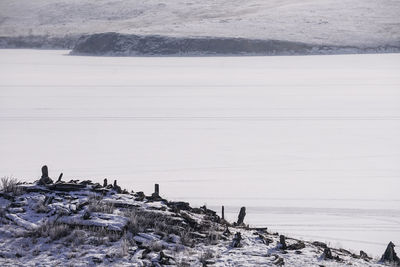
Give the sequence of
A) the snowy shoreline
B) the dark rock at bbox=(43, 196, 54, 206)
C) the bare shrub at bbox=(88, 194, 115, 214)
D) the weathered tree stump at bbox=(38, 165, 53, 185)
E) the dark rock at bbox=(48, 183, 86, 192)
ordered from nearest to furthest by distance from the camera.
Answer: the bare shrub at bbox=(88, 194, 115, 214)
the dark rock at bbox=(43, 196, 54, 206)
the dark rock at bbox=(48, 183, 86, 192)
the weathered tree stump at bbox=(38, 165, 53, 185)
the snowy shoreline

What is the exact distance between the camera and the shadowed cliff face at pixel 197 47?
5725 centimetres

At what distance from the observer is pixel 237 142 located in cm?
1714

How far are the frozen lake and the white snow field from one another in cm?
2956

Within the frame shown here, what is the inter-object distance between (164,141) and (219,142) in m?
1.42

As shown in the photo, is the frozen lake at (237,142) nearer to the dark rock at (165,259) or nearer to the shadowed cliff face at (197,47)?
the dark rock at (165,259)

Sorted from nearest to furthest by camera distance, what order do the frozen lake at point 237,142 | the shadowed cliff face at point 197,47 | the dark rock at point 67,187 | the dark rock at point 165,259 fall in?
the dark rock at point 165,259 → the dark rock at point 67,187 → the frozen lake at point 237,142 → the shadowed cliff face at point 197,47

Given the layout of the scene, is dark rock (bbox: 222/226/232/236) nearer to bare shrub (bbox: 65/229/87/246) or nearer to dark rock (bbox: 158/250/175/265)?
dark rock (bbox: 158/250/175/265)

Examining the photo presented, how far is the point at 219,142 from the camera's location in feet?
56.2

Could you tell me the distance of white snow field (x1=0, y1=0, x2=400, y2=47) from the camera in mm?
62281

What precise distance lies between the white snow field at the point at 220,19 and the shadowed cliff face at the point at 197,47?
6.85ft

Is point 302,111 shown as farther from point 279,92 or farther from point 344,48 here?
point 344,48

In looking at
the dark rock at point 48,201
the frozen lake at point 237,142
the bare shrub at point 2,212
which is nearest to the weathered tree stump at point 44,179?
the dark rock at point 48,201

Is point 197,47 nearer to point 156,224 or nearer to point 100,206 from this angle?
point 100,206

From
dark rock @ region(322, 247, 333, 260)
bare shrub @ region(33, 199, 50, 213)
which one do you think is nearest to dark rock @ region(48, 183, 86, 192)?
bare shrub @ region(33, 199, 50, 213)
